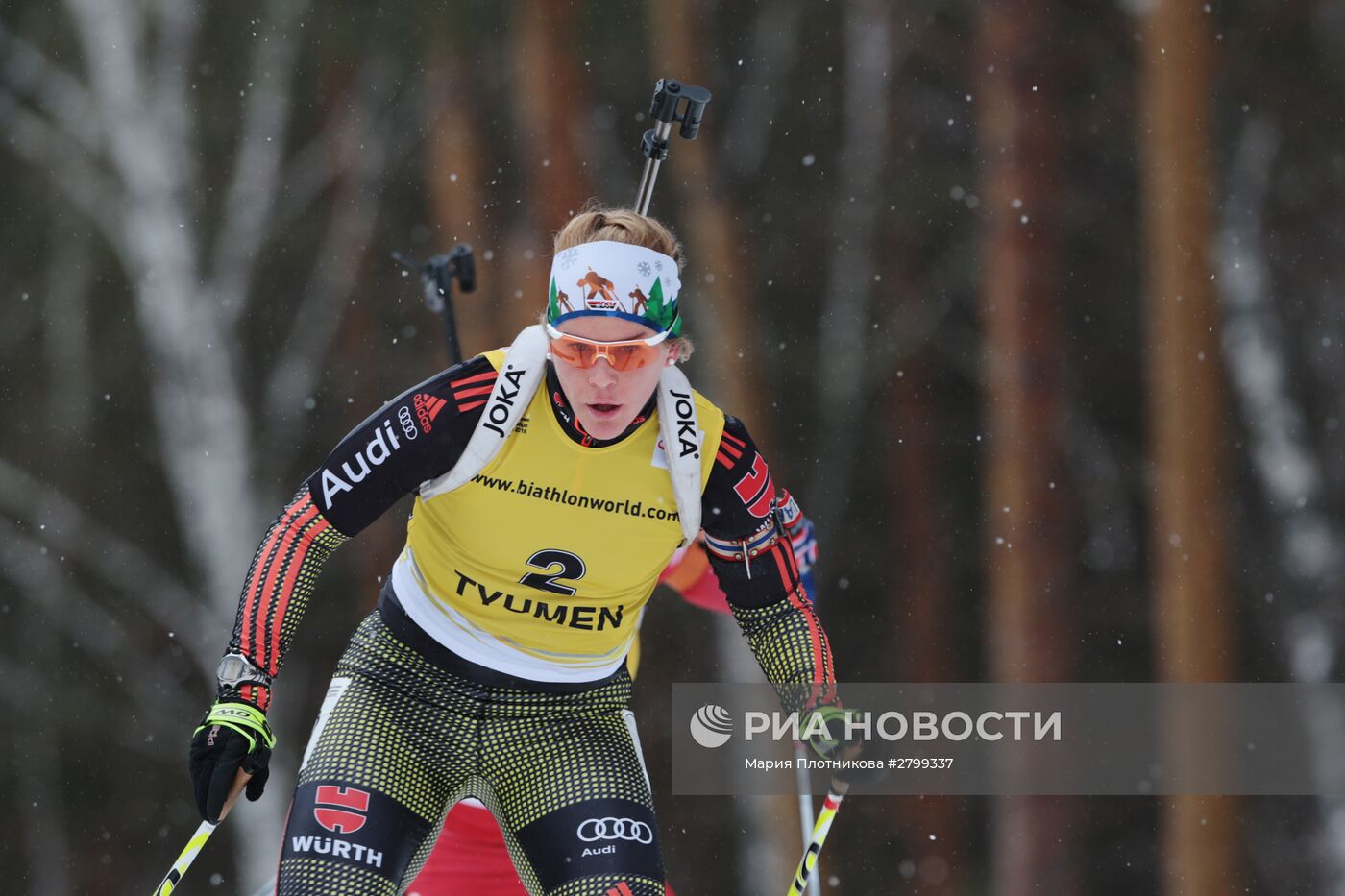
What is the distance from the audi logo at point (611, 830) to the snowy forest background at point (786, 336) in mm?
6831

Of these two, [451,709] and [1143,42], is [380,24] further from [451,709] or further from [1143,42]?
[451,709]

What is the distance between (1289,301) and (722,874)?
18.8ft

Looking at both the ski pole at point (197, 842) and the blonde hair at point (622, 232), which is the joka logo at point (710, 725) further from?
the ski pole at point (197, 842)

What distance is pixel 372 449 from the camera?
2.83 m

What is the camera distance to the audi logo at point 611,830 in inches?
114

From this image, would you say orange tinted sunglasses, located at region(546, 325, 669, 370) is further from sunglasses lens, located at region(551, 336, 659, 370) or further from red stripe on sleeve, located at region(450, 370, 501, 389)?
red stripe on sleeve, located at region(450, 370, 501, 389)

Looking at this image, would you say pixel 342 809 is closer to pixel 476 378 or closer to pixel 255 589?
pixel 255 589

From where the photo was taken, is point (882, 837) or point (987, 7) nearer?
point (987, 7)

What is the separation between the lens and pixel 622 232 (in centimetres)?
296

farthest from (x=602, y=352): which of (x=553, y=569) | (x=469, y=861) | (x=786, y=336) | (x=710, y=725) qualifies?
(x=786, y=336)

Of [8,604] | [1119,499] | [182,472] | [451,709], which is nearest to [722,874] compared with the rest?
[1119,499]

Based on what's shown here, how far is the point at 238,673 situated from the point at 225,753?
161 millimetres

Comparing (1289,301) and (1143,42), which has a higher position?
(1143,42)

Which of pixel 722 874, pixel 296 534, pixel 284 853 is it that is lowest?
pixel 284 853
